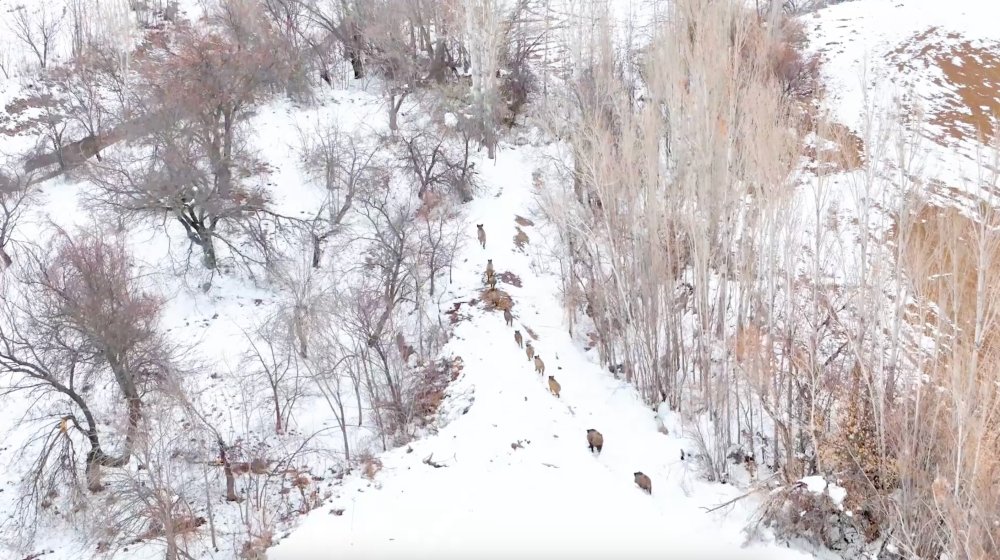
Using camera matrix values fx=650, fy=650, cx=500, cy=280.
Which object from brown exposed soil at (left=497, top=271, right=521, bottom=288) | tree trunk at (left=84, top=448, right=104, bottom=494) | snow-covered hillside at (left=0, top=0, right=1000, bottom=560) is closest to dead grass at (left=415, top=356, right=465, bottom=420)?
snow-covered hillside at (left=0, top=0, right=1000, bottom=560)

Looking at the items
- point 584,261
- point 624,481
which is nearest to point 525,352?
point 584,261

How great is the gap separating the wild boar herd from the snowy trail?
0.19 metres

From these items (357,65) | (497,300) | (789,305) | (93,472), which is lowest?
(93,472)

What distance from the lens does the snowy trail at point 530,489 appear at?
11.7m

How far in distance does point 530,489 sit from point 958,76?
28.6 metres

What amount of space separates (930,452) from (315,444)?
14714 mm

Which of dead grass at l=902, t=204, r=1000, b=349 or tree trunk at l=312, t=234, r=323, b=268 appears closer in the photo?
dead grass at l=902, t=204, r=1000, b=349

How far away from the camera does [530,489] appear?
41.8 ft

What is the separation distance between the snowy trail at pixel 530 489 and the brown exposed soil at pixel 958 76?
18364 mm

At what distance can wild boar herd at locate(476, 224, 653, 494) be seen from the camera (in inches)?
525

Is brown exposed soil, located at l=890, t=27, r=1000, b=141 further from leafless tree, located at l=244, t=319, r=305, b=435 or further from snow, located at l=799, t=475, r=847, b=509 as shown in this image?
leafless tree, located at l=244, t=319, r=305, b=435

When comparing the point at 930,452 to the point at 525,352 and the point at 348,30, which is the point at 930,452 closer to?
the point at 525,352

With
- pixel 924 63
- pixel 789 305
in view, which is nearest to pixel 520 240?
pixel 789 305

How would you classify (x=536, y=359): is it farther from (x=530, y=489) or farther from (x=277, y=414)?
(x=277, y=414)
